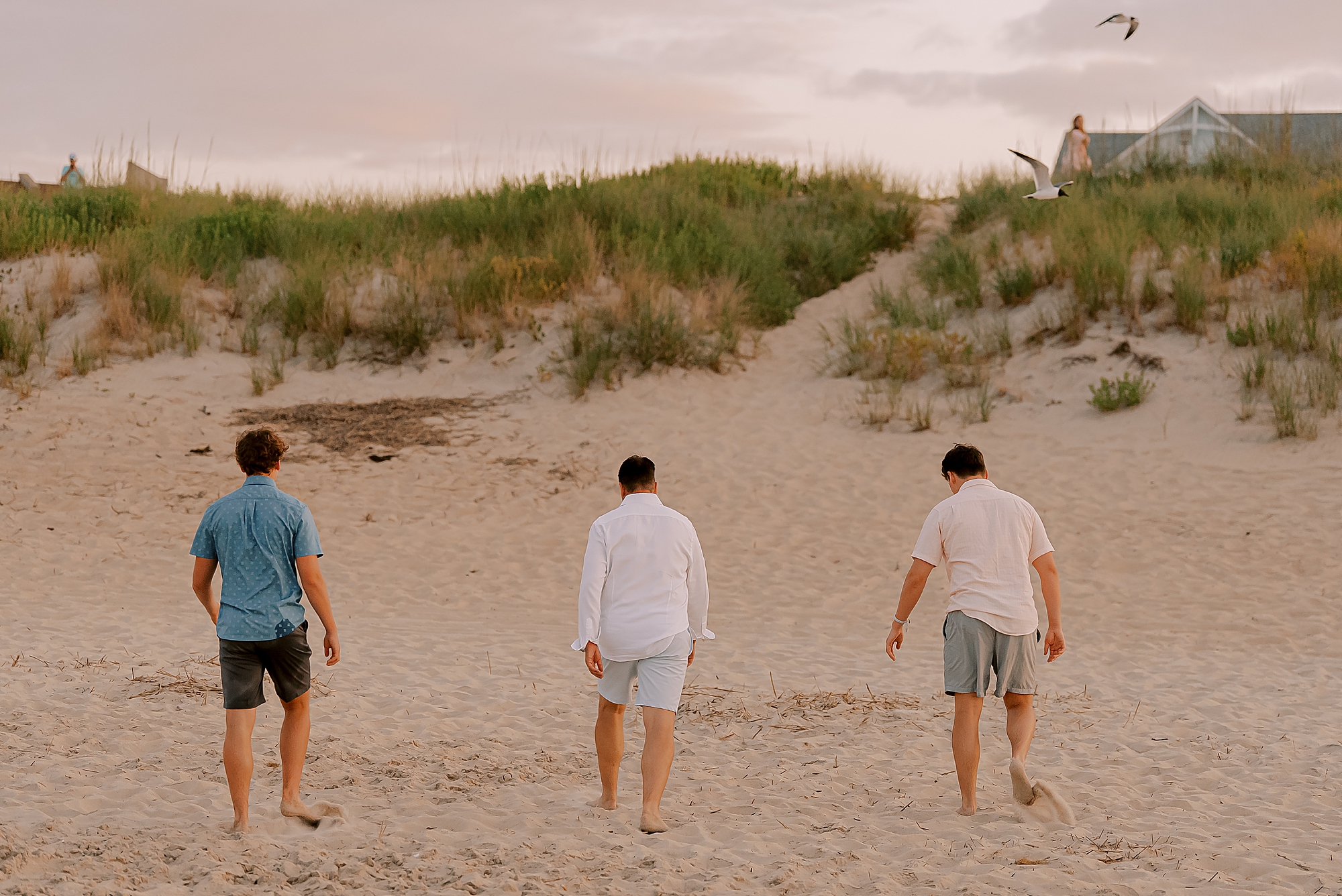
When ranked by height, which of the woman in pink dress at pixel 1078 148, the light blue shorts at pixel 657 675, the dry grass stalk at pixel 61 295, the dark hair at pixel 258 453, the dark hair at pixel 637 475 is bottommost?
the light blue shorts at pixel 657 675

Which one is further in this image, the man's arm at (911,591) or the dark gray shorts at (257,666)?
the man's arm at (911,591)

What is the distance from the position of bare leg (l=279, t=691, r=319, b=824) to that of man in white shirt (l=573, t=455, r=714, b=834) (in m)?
1.15

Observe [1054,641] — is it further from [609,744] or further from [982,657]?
[609,744]

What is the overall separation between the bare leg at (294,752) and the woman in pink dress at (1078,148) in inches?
727

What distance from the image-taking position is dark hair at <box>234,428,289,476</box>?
14.9ft

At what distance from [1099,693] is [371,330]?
488 inches

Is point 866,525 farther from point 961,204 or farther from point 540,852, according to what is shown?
point 961,204

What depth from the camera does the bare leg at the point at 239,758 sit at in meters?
4.47

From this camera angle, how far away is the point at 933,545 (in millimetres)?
4723

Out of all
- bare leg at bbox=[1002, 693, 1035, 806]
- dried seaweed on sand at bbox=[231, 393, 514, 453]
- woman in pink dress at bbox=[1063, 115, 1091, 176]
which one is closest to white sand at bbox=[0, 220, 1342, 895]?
bare leg at bbox=[1002, 693, 1035, 806]

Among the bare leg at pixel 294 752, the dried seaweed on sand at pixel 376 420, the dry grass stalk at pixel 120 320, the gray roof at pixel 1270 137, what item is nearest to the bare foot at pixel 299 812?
the bare leg at pixel 294 752

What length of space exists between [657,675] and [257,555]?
1590mm

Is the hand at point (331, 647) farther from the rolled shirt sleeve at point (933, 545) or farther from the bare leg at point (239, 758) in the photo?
the rolled shirt sleeve at point (933, 545)

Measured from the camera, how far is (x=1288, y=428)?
41.8 feet
